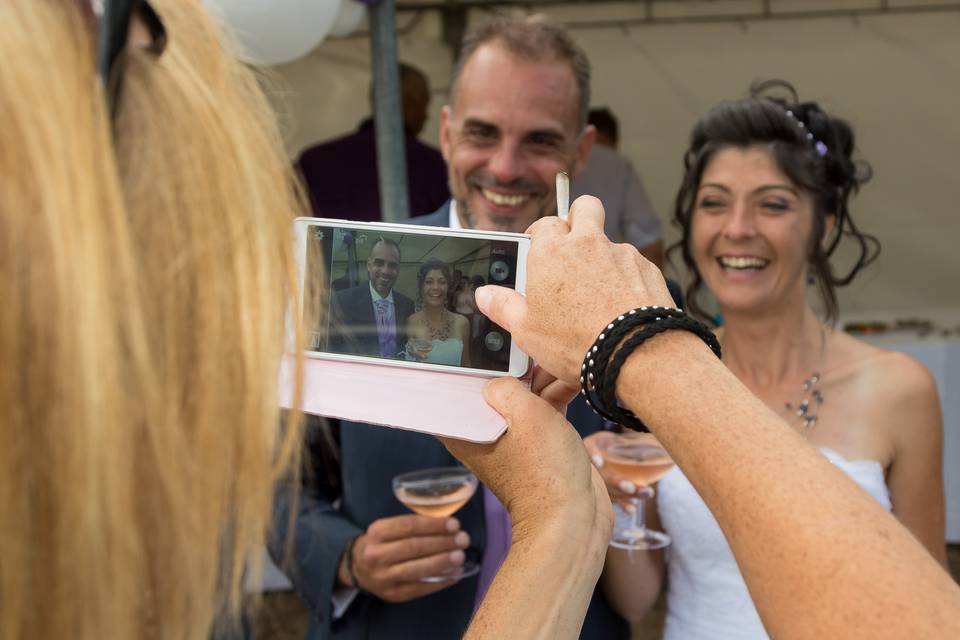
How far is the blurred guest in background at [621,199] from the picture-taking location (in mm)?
3840

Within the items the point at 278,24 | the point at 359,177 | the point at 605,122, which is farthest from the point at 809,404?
the point at 605,122

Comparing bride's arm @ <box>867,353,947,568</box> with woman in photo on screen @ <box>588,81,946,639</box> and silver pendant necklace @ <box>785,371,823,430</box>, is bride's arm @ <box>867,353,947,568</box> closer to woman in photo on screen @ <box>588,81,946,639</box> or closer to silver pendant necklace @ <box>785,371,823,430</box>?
woman in photo on screen @ <box>588,81,946,639</box>

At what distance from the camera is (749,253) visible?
72.8 inches

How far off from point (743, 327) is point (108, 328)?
1658 millimetres

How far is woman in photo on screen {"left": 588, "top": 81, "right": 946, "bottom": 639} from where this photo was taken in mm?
1717

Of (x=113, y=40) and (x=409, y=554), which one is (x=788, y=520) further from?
(x=409, y=554)

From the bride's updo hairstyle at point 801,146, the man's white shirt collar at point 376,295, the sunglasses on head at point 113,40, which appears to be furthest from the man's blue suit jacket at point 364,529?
the sunglasses on head at point 113,40

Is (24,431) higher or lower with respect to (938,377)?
higher

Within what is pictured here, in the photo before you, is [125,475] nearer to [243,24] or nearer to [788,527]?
[788,527]

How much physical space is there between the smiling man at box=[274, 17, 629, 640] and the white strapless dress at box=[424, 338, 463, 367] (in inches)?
1.1

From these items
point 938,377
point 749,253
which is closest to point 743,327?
point 749,253

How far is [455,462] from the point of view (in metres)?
1.59

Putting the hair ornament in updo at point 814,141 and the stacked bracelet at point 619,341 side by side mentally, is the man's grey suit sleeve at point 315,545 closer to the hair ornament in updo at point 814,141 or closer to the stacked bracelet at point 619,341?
the stacked bracelet at point 619,341

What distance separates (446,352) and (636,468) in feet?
1.69
